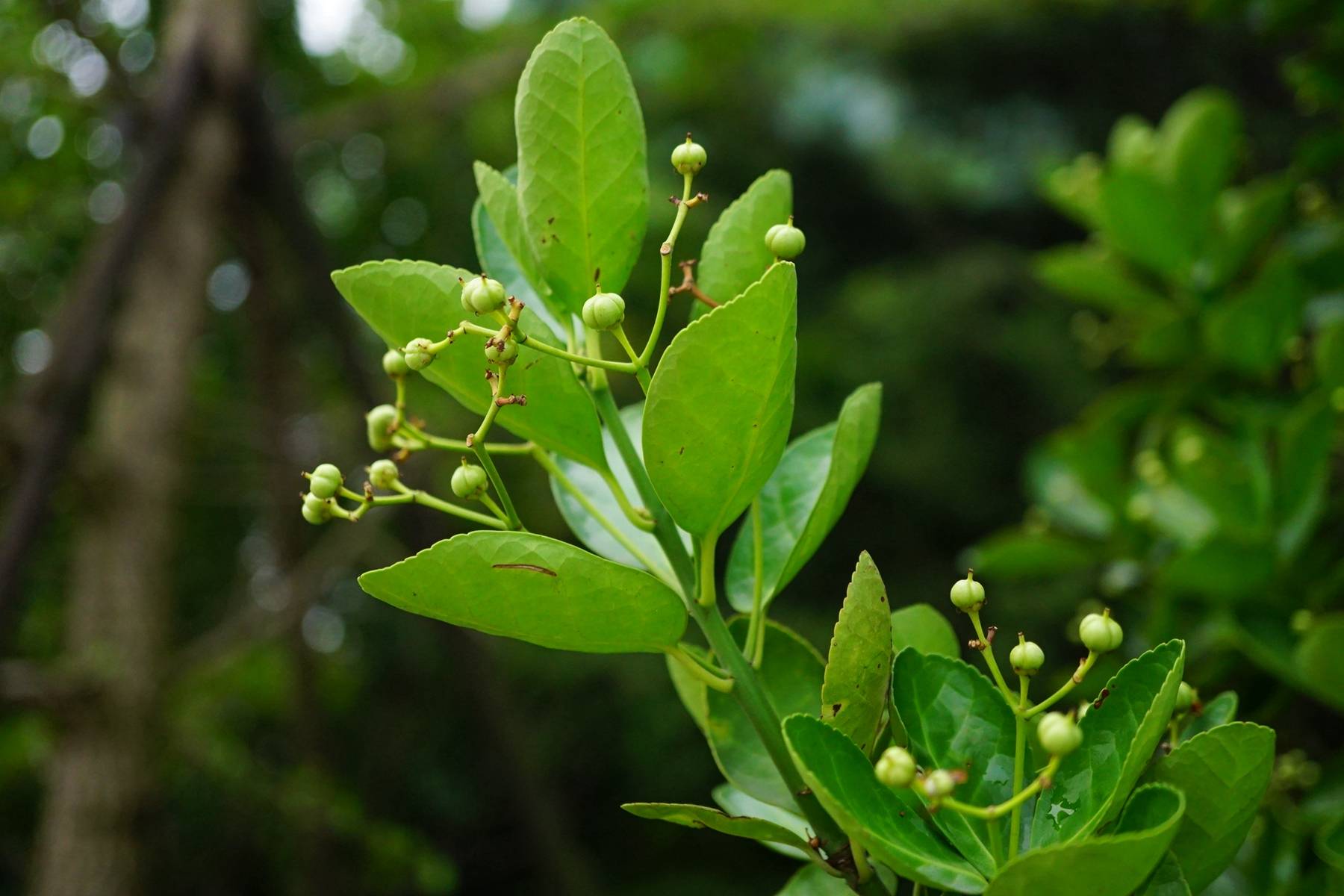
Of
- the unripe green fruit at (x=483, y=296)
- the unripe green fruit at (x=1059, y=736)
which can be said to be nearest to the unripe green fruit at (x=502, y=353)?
the unripe green fruit at (x=483, y=296)

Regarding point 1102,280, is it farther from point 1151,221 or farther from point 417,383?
point 417,383

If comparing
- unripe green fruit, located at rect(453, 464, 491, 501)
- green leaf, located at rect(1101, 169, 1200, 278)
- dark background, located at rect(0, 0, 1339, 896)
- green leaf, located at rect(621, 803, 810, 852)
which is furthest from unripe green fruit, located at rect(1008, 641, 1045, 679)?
dark background, located at rect(0, 0, 1339, 896)

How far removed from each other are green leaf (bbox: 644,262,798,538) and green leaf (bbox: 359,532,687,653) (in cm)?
4

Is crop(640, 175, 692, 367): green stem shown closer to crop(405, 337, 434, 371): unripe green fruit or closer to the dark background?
crop(405, 337, 434, 371): unripe green fruit

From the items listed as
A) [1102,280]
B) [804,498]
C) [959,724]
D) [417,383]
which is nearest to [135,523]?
[417,383]

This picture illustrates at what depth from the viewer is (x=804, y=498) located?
1.74 ft

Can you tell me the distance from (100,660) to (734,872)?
2.55 m

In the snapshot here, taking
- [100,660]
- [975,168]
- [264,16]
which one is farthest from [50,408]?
[975,168]

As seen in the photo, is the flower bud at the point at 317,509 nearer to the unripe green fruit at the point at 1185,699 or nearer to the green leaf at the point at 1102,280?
the unripe green fruit at the point at 1185,699

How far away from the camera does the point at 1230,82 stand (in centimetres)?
365

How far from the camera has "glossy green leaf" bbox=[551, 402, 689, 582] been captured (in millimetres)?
506

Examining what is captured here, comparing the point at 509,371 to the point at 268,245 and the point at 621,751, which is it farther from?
the point at 621,751

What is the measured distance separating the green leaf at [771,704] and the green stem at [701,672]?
0.09 feet

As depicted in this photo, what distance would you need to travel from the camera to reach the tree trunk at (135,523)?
1824 millimetres
